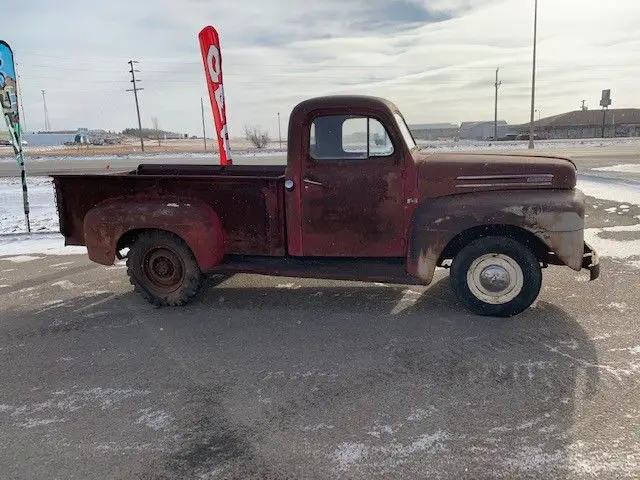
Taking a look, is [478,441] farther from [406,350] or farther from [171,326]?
[171,326]

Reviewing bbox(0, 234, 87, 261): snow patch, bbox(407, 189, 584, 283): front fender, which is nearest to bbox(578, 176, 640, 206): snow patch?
bbox(407, 189, 584, 283): front fender

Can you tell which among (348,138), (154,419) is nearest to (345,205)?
(348,138)

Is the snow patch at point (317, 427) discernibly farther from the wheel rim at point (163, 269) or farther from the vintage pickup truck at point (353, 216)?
the wheel rim at point (163, 269)

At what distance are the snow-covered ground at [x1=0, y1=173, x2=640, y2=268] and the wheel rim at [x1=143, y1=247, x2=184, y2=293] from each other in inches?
135

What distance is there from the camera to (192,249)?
503cm

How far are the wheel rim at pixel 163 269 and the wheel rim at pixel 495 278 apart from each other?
3080 millimetres

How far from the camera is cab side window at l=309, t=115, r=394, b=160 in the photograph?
15.3 ft

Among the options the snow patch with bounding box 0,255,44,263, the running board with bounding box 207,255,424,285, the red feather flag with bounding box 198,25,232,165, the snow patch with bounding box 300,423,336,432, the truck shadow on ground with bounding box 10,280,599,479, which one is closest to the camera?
the truck shadow on ground with bounding box 10,280,599,479

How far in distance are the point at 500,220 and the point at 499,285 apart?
0.64 metres

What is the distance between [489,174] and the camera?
4.56 m

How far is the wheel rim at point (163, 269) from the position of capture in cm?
527

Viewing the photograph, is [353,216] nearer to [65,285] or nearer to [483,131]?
[65,285]

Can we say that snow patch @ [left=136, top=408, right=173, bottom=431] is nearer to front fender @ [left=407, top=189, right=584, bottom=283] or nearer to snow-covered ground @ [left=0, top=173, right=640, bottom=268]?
front fender @ [left=407, top=189, right=584, bottom=283]

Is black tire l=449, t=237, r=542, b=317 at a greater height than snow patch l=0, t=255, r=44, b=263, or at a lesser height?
greater
